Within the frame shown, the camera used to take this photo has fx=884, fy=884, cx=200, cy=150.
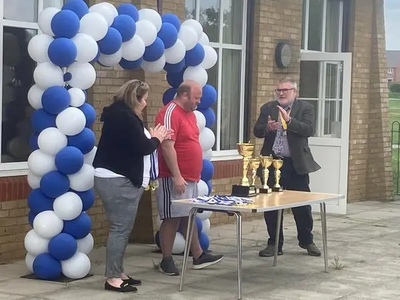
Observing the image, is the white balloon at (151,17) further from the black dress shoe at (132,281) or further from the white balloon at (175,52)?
the black dress shoe at (132,281)

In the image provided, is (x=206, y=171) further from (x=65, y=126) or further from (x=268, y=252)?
(x=65, y=126)

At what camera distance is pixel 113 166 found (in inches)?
288

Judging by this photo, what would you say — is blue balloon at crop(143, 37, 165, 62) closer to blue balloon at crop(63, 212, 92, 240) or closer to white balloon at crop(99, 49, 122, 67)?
white balloon at crop(99, 49, 122, 67)

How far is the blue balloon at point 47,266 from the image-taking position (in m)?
7.53

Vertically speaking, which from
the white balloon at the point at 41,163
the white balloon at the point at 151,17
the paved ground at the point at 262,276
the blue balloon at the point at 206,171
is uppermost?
the white balloon at the point at 151,17

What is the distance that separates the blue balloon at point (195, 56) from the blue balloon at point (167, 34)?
406 mm

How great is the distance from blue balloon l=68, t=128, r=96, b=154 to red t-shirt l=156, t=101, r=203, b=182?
687 millimetres

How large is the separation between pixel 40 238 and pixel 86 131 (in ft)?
3.25

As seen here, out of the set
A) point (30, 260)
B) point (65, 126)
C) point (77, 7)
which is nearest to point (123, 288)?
point (30, 260)

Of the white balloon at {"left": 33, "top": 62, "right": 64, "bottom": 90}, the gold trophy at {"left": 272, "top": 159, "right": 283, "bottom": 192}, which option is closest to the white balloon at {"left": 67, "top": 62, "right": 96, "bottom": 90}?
the white balloon at {"left": 33, "top": 62, "right": 64, "bottom": 90}

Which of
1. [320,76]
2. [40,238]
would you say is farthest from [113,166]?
[320,76]

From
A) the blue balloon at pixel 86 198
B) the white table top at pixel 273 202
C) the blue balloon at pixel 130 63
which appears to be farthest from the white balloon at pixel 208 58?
the blue balloon at pixel 86 198

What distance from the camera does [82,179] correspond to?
7.51 metres

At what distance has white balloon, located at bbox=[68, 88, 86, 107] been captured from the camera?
746 centimetres
